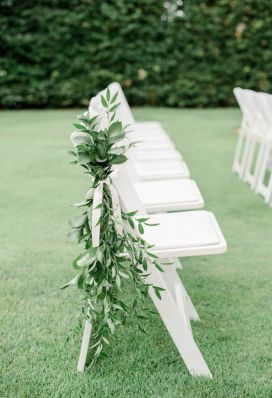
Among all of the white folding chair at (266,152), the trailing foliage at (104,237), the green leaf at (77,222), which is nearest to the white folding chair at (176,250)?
the trailing foliage at (104,237)

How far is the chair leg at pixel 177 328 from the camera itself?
2432 mm

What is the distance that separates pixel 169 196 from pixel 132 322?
33.0 inches

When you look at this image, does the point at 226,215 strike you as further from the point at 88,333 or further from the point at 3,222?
the point at 88,333

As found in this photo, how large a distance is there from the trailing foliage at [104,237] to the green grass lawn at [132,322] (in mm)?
353

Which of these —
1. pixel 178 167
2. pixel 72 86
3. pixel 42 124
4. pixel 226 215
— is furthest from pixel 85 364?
pixel 72 86

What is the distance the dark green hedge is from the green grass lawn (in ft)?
22.2

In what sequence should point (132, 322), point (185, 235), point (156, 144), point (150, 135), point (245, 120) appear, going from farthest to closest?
1. point (245, 120)
2. point (150, 135)
3. point (156, 144)
4. point (132, 322)
5. point (185, 235)

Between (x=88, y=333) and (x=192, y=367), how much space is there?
1.56ft

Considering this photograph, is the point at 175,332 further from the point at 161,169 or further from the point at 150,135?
the point at 150,135

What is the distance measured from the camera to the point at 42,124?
1026cm

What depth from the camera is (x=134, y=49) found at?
12656mm

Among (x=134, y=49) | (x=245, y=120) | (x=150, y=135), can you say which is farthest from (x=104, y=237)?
(x=134, y=49)

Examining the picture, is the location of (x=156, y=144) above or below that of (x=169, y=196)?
below

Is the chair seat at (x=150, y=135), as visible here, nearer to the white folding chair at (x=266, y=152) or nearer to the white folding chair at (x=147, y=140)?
the white folding chair at (x=147, y=140)
